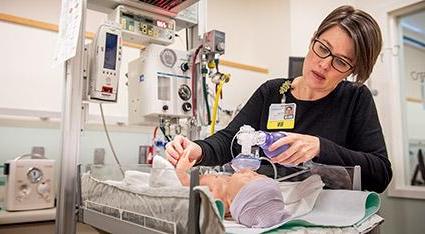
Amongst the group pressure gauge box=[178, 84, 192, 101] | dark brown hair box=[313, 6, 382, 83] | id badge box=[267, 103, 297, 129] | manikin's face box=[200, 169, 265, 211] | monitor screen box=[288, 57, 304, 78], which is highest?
monitor screen box=[288, 57, 304, 78]

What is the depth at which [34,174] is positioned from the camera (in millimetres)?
1751

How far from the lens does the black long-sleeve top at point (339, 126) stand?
0.96m

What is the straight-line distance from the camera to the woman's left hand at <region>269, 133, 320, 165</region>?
2.73 feet

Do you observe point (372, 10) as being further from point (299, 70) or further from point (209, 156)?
point (209, 156)

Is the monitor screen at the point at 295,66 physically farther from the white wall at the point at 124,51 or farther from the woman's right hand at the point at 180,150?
the woman's right hand at the point at 180,150

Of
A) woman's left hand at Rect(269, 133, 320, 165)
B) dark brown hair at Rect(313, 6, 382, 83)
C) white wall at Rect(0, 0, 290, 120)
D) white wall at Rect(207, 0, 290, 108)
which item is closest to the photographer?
woman's left hand at Rect(269, 133, 320, 165)

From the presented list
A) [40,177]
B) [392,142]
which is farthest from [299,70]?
[40,177]

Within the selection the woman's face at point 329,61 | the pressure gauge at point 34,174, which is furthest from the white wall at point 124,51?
the woman's face at point 329,61

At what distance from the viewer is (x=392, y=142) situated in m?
2.54

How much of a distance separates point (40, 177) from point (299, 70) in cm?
177

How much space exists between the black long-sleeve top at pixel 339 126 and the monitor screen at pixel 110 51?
539 mm

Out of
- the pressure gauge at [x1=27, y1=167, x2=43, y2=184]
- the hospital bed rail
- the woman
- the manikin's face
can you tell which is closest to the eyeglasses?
the woman

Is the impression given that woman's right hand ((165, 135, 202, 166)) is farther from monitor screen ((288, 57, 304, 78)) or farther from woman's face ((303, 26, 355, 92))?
monitor screen ((288, 57, 304, 78))

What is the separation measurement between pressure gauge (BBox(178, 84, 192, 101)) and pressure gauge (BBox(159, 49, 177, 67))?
12cm
